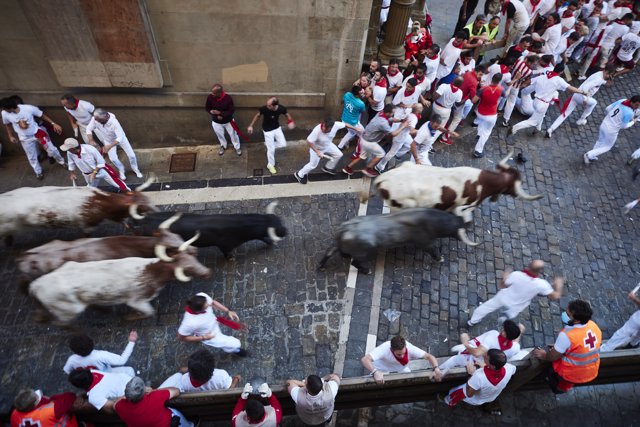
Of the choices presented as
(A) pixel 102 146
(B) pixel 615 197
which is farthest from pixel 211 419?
(B) pixel 615 197

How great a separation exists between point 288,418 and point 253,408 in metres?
1.89

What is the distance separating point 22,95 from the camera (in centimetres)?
811

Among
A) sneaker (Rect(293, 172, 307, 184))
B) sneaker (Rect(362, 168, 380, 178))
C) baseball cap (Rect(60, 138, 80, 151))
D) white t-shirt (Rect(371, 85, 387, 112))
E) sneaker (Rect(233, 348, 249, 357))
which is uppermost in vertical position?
white t-shirt (Rect(371, 85, 387, 112))

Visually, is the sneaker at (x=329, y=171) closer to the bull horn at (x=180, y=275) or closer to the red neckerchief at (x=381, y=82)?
the red neckerchief at (x=381, y=82)

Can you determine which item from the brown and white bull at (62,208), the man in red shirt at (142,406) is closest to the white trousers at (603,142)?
the brown and white bull at (62,208)

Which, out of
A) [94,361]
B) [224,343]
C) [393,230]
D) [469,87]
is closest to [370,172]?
[393,230]

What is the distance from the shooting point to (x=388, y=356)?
4.97 metres

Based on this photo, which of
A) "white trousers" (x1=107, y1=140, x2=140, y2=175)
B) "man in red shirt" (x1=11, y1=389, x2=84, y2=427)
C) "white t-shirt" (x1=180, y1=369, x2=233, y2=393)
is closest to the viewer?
"man in red shirt" (x1=11, y1=389, x2=84, y2=427)

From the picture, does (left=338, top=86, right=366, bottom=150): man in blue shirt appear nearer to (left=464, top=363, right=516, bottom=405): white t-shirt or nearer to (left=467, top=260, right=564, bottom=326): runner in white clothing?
(left=467, top=260, right=564, bottom=326): runner in white clothing

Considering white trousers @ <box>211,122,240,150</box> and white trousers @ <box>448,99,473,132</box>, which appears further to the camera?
white trousers @ <box>448,99,473,132</box>

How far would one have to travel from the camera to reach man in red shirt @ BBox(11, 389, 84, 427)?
3.98 metres

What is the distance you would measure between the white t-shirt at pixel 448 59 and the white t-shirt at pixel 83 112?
26.0 ft

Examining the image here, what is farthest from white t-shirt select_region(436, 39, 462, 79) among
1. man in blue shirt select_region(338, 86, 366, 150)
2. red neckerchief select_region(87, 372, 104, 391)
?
red neckerchief select_region(87, 372, 104, 391)

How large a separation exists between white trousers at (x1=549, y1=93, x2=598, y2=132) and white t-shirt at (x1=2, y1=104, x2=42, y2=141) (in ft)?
38.7
